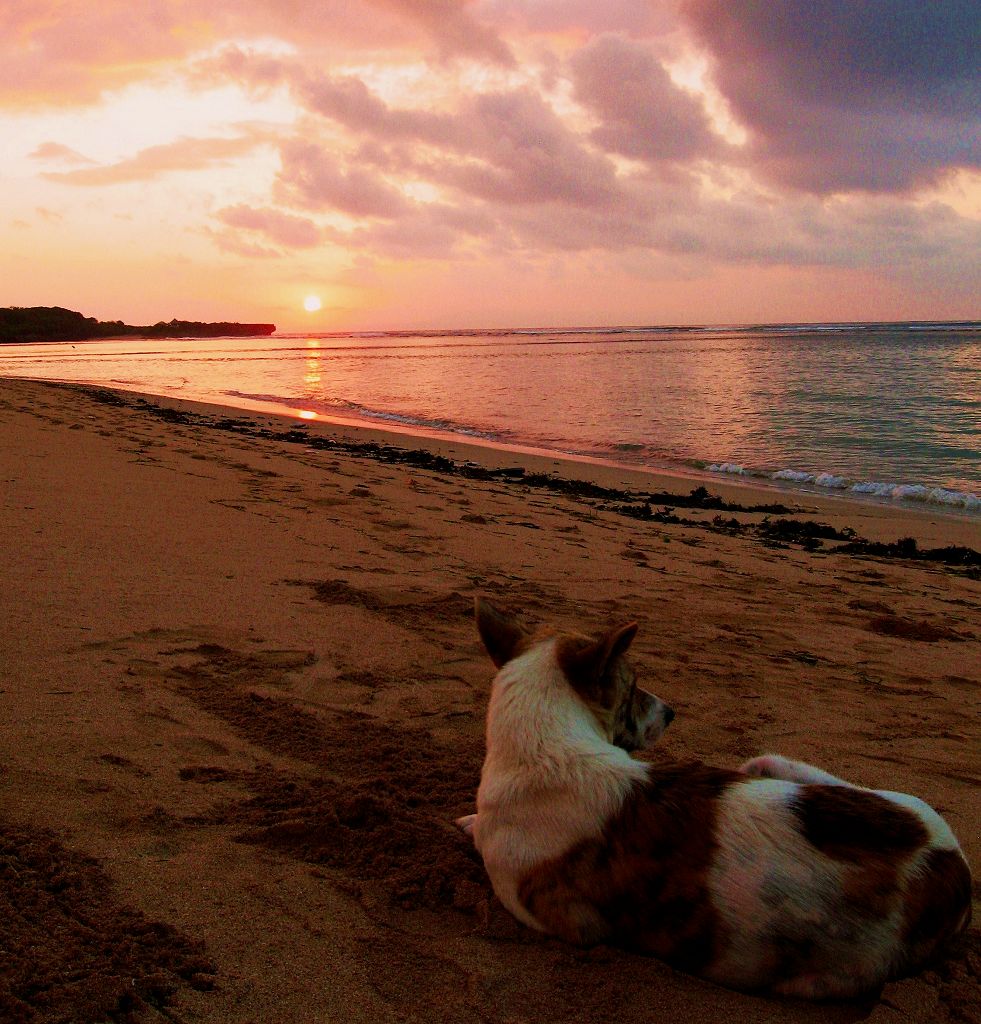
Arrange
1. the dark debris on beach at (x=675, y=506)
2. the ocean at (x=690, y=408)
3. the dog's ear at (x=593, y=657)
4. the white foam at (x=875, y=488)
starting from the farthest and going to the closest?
the ocean at (x=690, y=408), the white foam at (x=875, y=488), the dark debris on beach at (x=675, y=506), the dog's ear at (x=593, y=657)

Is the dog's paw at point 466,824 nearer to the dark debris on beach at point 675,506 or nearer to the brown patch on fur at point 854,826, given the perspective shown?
the brown patch on fur at point 854,826

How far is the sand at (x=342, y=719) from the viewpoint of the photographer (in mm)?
2348

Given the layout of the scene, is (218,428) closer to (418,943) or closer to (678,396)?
(418,943)

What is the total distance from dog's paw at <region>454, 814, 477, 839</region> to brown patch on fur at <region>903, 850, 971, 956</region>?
1530 mm

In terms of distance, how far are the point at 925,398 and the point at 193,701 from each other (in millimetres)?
30228

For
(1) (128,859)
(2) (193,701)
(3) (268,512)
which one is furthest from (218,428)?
(1) (128,859)

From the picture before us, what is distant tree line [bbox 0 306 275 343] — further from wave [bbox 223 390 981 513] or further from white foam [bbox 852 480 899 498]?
white foam [bbox 852 480 899 498]

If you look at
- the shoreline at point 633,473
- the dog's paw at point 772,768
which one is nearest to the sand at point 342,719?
the dog's paw at point 772,768

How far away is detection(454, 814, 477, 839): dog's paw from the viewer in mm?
3201

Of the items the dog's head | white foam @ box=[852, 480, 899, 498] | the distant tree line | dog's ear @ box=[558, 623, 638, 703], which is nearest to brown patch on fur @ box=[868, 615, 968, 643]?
the dog's head

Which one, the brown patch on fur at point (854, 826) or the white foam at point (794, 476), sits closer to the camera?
the brown patch on fur at point (854, 826)

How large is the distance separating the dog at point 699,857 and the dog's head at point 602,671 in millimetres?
12

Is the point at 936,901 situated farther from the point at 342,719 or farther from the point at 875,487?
the point at 875,487

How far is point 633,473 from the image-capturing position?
1622cm
